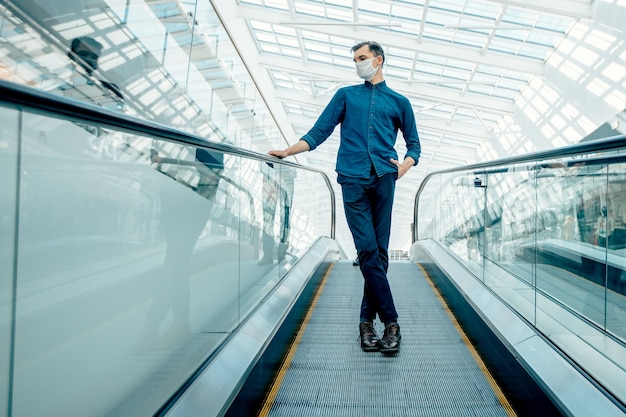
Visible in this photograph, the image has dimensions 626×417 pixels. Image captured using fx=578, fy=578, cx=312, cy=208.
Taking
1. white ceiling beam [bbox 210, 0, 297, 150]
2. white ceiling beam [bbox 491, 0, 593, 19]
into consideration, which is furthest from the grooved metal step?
white ceiling beam [bbox 491, 0, 593, 19]

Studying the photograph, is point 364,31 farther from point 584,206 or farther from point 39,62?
point 584,206

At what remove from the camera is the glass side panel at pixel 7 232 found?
1.38m

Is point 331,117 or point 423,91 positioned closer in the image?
point 331,117

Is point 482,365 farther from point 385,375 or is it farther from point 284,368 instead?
point 284,368

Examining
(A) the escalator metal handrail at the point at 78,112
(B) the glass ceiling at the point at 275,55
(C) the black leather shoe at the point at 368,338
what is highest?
(B) the glass ceiling at the point at 275,55

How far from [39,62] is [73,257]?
11.6ft

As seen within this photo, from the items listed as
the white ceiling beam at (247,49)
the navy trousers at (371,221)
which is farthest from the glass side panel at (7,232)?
the white ceiling beam at (247,49)

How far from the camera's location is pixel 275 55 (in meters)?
20.7

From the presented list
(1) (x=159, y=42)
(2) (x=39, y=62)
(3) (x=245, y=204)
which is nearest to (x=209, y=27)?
(1) (x=159, y=42)

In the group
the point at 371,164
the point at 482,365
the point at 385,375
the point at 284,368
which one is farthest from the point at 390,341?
the point at 371,164

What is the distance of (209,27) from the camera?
402 inches

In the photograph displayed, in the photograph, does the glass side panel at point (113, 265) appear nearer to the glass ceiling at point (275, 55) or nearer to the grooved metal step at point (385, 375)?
the grooved metal step at point (385, 375)

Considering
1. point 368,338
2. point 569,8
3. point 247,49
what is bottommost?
point 368,338

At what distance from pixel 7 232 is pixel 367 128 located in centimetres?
230
